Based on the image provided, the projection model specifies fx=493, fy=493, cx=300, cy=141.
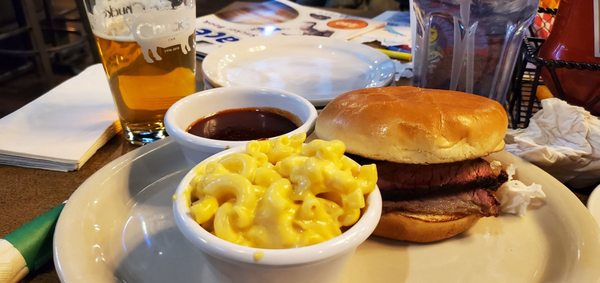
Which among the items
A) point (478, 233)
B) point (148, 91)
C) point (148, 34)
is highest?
point (148, 34)

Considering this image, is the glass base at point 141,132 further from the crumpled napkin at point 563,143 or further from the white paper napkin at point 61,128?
the crumpled napkin at point 563,143

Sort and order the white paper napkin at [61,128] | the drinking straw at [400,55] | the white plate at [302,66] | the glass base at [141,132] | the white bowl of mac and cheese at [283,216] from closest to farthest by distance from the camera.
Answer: the white bowl of mac and cheese at [283,216] < the white paper napkin at [61,128] < the glass base at [141,132] < the white plate at [302,66] < the drinking straw at [400,55]

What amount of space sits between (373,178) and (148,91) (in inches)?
30.0

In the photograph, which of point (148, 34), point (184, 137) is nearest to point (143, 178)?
point (184, 137)

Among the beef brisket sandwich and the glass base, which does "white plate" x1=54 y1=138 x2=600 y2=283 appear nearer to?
the beef brisket sandwich

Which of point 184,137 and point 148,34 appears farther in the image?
point 148,34

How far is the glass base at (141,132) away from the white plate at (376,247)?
0.77 ft

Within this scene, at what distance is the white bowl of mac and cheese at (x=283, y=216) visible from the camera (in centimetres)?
71

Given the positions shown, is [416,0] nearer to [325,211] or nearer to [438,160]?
[438,160]

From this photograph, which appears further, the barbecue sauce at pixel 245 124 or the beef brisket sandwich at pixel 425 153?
the barbecue sauce at pixel 245 124

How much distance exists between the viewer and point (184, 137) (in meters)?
1.05

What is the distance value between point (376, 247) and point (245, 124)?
1.46 feet

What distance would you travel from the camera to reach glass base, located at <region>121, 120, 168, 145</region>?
1.34m

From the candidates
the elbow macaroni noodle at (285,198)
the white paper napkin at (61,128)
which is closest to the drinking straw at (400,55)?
the white paper napkin at (61,128)
